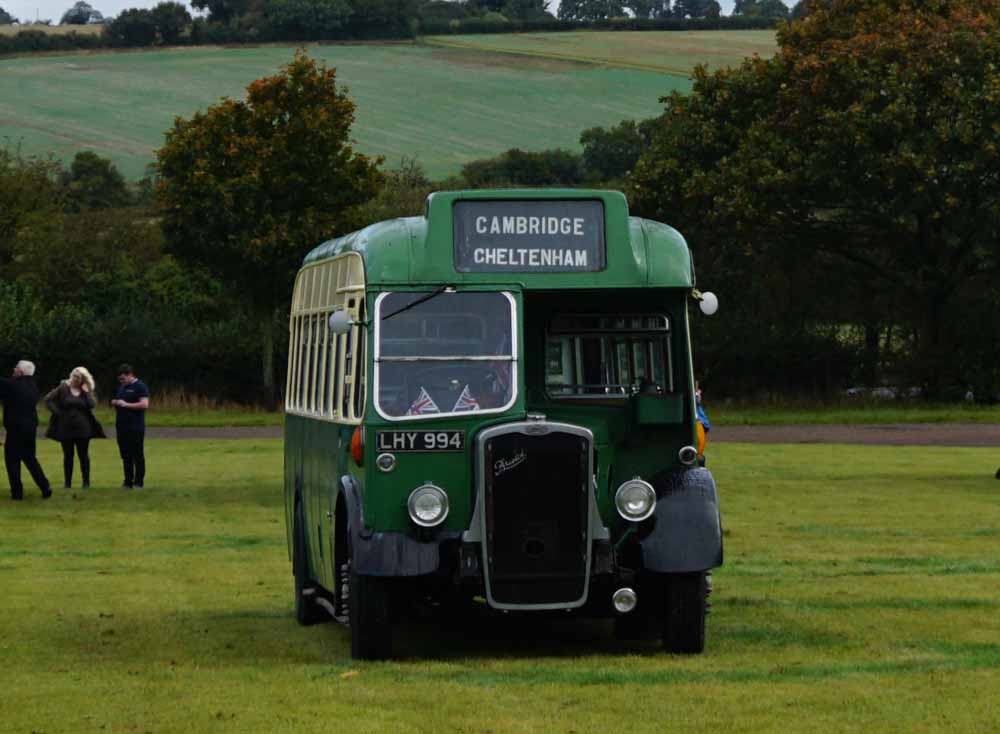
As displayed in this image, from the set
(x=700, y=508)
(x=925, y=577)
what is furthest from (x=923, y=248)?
(x=700, y=508)

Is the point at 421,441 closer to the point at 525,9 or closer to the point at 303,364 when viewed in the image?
the point at 303,364

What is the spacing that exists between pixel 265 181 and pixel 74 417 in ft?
77.7

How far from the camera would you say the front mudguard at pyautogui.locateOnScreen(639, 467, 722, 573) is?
1265cm

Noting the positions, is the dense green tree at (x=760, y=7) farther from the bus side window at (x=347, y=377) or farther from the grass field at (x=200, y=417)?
the bus side window at (x=347, y=377)

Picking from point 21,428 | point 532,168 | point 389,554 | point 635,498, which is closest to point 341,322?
point 389,554

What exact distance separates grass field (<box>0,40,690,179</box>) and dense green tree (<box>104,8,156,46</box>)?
484 cm

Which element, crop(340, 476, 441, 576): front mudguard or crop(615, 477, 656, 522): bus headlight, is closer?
crop(340, 476, 441, 576): front mudguard

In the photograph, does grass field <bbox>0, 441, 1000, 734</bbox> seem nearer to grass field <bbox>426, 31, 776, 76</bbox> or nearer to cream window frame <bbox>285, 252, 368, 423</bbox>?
cream window frame <bbox>285, 252, 368, 423</bbox>

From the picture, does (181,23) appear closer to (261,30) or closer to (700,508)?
(261,30)

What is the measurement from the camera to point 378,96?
113 metres

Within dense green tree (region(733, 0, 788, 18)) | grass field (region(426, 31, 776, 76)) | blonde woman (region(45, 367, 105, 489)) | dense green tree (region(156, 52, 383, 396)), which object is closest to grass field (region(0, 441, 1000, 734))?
blonde woman (region(45, 367, 105, 489))

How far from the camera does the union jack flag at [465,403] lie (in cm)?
1285

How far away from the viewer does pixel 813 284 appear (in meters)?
56.0

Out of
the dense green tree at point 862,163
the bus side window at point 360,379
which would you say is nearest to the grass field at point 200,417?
the dense green tree at point 862,163
